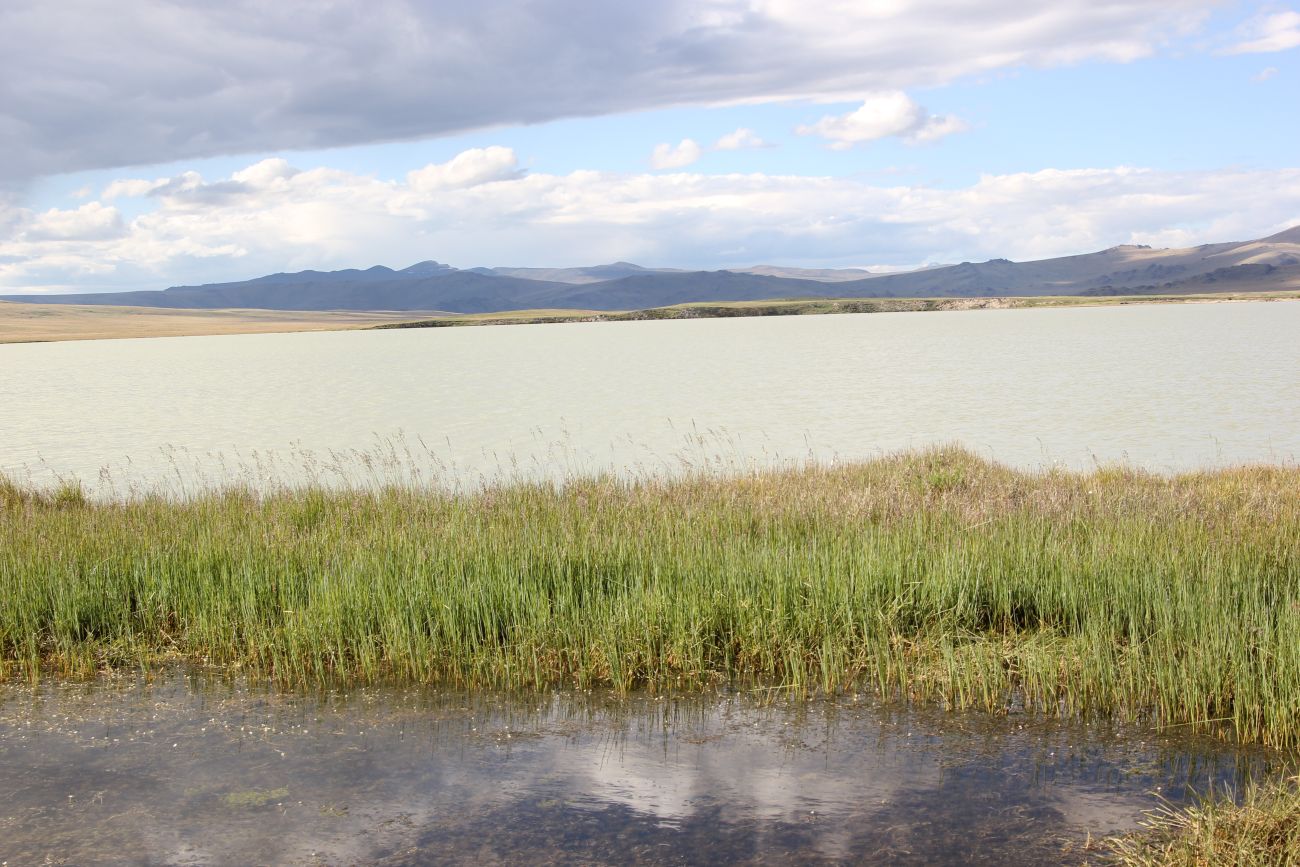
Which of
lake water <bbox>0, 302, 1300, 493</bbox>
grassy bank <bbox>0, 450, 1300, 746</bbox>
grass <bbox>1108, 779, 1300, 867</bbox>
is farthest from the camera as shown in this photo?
lake water <bbox>0, 302, 1300, 493</bbox>

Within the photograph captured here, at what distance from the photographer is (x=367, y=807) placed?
630 centimetres

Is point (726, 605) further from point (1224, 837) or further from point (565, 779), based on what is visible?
point (1224, 837)

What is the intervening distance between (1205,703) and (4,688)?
913cm

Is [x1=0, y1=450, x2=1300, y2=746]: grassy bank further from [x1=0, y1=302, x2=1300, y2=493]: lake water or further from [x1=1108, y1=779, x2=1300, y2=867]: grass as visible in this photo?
[x1=0, y1=302, x2=1300, y2=493]: lake water

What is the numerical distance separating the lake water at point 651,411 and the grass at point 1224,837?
44.2ft

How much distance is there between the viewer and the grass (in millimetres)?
5125

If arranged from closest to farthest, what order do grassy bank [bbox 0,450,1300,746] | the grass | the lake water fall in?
the grass
grassy bank [bbox 0,450,1300,746]
the lake water

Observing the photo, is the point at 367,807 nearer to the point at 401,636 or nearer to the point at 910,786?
the point at 401,636

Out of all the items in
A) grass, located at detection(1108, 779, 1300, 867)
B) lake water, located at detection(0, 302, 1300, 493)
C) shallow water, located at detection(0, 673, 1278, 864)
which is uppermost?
grass, located at detection(1108, 779, 1300, 867)

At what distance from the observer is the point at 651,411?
36.3 m

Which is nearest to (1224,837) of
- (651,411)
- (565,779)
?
(565,779)

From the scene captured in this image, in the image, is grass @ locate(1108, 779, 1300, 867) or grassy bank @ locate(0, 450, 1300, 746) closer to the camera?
grass @ locate(1108, 779, 1300, 867)

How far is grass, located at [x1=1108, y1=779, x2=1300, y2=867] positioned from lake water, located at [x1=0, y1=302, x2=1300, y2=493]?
44.2 ft

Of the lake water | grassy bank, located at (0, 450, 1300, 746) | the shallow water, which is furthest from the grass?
the lake water
